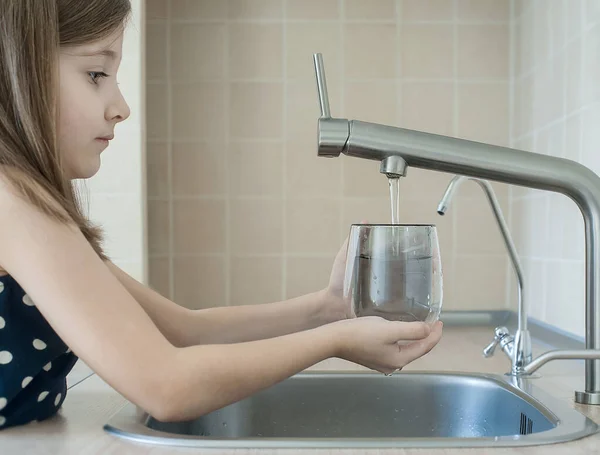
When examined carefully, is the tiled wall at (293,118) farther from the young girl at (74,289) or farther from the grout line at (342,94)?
the young girl at (74,289)

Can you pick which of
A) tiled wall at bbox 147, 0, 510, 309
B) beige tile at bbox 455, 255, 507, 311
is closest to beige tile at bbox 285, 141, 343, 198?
tiled wall at bbox 147, 0, 510, 309

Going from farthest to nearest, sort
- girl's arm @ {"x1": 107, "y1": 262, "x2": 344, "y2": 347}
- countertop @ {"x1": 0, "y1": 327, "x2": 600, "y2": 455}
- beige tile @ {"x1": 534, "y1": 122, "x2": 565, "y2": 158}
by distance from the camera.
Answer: beige tile @ {"x1": 534, "y1": 122, "x2": 565, "y2": 158}
girl's arm @ {"x1": 107, "y1": 262, "x2": 344, "y2": 347}
countertop @ {"x1": 0, "y1": 327, "x2": 600, "y2": 455}

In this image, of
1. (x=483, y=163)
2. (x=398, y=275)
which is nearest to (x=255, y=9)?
(x=483, y=163)

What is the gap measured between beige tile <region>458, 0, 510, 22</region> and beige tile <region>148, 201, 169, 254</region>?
82 centimetres

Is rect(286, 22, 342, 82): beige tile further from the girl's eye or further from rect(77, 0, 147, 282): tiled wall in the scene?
the girl's eye

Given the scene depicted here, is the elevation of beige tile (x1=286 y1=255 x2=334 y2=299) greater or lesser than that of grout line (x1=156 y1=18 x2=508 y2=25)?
lesser

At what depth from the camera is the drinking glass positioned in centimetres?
72

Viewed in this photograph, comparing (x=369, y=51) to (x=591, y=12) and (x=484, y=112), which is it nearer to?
(x=484, y=112)

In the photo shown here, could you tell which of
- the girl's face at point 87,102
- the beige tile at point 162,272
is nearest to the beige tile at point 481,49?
the beige tile at point 162,272

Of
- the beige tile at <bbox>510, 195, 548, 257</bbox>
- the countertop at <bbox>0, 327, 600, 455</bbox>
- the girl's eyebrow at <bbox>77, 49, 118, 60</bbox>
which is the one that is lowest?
the countertop at <bbox>0, 327, 600, 455</bbox>

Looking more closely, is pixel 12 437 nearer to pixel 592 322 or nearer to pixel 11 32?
pixel 11 32

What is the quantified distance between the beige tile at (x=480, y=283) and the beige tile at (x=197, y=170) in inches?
23.2

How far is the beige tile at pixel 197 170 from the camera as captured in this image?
1.67 m

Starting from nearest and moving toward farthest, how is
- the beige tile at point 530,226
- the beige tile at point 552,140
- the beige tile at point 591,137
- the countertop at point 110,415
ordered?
the countertop at point 110,415
the beige tile at point 591,137
the beige tile at point 552,140
the beige tile at point 530,226
